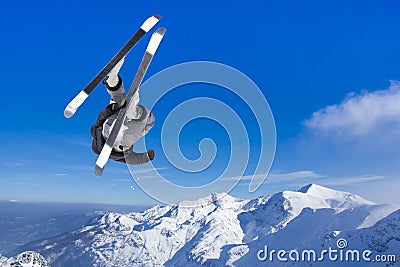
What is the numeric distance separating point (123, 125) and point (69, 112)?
1509mm

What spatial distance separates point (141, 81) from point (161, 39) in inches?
67.1

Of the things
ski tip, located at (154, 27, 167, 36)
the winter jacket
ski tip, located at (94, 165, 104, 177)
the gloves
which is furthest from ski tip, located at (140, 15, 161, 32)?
ski tip, located at (94, 165, 104, 177)

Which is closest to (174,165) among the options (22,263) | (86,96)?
(86,96)

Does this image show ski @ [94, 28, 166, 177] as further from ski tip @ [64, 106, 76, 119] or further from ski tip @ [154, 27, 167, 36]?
ski tip @ [64, 106, 76, 119]

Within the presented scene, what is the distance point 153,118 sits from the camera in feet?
38.6

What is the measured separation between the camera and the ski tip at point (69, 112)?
1072cm

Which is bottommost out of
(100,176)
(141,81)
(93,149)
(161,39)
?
(100,176)

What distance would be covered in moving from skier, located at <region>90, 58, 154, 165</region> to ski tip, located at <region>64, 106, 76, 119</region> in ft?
2.79

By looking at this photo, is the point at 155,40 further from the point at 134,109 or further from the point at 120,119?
the point at 120,119

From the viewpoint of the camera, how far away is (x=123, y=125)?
11.2 m

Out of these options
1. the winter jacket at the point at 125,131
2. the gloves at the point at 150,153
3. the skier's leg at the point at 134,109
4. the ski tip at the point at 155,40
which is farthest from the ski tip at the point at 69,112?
the gloves at the point at 150,153

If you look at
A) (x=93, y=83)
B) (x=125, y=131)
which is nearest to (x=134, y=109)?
(x=125, y=131)

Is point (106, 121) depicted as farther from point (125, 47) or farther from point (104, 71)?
point (125, 47)

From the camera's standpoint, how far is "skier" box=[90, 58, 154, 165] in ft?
36.2
